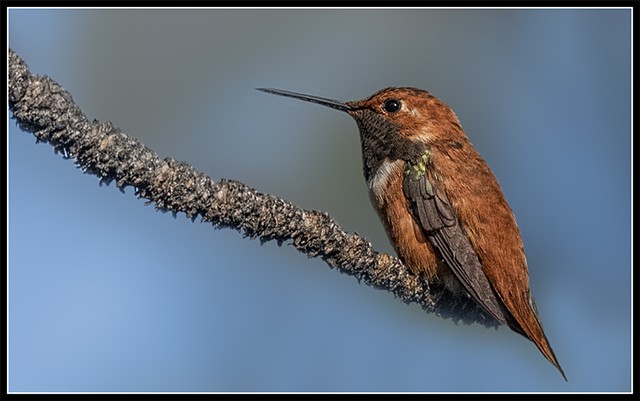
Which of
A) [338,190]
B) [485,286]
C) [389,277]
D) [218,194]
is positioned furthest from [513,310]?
[218,194]

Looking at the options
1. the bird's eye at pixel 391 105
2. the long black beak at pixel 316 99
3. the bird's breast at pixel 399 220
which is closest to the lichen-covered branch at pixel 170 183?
the bird's breast at pixel 399 220

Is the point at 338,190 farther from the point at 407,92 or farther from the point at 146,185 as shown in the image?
the point at 146,185

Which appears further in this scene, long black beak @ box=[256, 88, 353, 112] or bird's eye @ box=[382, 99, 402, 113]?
bird's eye @ box=[382, 99, 402, 113]

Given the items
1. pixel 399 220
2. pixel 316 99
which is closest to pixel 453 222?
pixel 399 220

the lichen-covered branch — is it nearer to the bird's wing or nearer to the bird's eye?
the bird's wing

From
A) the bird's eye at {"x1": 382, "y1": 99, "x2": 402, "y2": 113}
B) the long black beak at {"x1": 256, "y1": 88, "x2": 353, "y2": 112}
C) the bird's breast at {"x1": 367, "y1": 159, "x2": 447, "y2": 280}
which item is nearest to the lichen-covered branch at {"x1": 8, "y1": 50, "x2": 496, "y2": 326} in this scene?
the bird's breast at {"x1": 367, "y1": 159, "x2": 447, "y2": 280}
